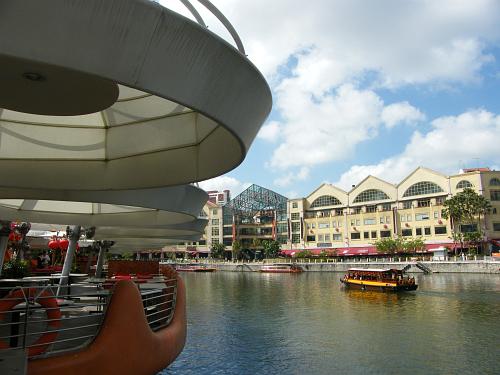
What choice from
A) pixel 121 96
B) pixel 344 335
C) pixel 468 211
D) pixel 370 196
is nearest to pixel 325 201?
pixel 370 196

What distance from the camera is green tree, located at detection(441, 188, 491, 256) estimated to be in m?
83.4

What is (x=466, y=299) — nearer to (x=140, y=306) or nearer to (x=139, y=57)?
(x=140, y=306)

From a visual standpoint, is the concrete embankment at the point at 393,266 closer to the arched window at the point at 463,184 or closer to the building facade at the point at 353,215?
the building facade at the point at 353,215

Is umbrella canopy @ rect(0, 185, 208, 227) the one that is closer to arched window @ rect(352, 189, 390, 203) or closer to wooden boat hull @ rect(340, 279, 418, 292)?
wooden boat hull @ rect(340, 279, 418, 292)

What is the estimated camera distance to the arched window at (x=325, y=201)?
361 feet

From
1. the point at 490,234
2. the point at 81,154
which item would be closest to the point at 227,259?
the point at 490,234

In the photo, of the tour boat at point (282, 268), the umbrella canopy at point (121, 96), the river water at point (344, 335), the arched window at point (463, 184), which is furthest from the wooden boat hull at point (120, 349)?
the arched window at point (463, 184)

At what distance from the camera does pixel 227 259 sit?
126000 mm

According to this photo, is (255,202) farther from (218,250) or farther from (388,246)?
(388,246)

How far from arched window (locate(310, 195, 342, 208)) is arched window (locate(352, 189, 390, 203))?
5.62 m

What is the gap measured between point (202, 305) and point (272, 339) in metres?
16.0

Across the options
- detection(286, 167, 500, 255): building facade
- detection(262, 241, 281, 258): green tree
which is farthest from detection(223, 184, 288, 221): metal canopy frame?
detection(262, 241, 281, 258): green tree

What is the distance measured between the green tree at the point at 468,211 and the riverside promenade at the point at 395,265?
6604mm

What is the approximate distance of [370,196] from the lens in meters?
103
